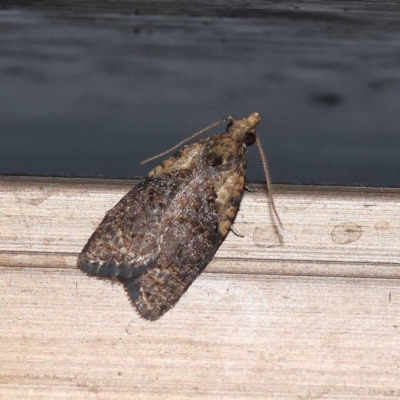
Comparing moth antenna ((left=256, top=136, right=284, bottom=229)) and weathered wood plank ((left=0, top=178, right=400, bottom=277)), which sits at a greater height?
moth antenna ((left=256, top=136, right=284, bottom=229))

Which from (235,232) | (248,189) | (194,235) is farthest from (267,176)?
(194,235)

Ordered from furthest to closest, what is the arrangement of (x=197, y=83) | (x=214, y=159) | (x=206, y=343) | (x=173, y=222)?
(x=197, y=83) → (x=214, y=159) → (x=173, y=222) → (x=206, y=343)

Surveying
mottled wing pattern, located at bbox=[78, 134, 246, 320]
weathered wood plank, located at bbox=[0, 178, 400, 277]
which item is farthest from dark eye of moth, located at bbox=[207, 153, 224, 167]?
weathered wood plank, located at bbox=[0, 178, 400, 277]

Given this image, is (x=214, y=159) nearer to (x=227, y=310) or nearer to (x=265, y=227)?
(x=265, y=227)

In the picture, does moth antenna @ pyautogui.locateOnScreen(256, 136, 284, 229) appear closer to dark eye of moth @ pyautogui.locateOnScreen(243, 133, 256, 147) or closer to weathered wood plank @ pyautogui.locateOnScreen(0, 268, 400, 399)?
dark eye of moth @ pyautogui.locateOnScreen(243, 133, 256, 147)

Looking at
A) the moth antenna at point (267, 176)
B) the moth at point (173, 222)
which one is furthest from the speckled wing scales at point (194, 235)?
the moth antenna at point (267, 176)

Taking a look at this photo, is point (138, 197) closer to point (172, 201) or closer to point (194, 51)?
point (172, 201)

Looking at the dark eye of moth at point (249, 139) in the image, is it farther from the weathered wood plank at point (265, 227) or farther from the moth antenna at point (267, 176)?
the weathered wood plank at point (265, 227)

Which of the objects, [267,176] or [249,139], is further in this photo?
[249,139]
